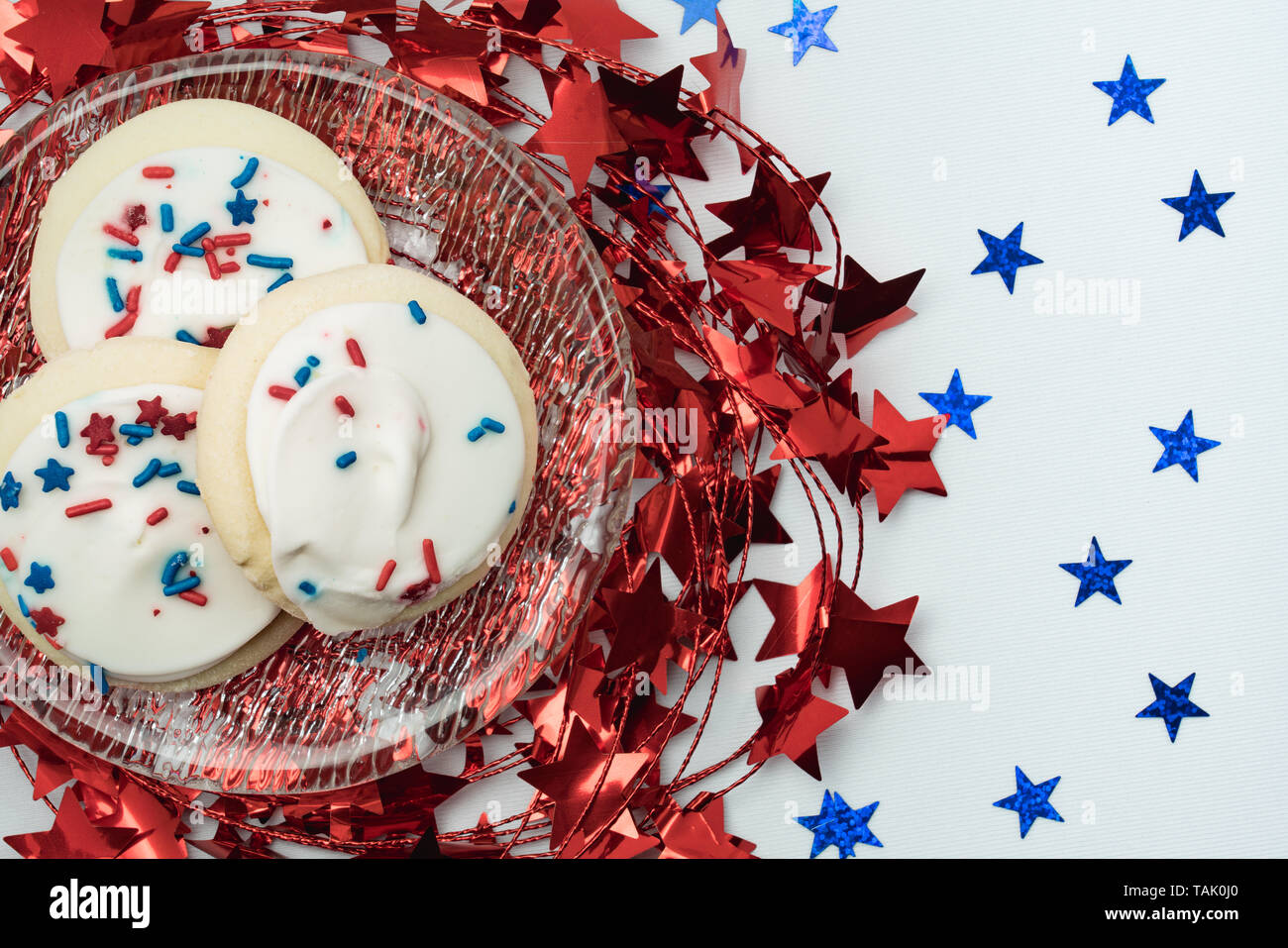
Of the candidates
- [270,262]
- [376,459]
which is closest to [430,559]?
[376,459]

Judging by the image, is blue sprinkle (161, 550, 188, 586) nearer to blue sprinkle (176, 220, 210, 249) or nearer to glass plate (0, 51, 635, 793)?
glass plate (0, 51, 635, 793)

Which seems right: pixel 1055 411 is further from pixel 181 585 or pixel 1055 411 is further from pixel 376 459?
pixel 181 585

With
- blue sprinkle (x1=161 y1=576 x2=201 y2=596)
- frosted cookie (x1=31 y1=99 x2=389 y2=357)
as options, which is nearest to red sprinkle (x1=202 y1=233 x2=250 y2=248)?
frosted cookie (x1=31 y1=99 x2=389 y2=357)

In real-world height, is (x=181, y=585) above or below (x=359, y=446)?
below

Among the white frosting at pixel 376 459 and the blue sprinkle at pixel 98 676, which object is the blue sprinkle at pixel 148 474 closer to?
the white frosting at pixel 376 459

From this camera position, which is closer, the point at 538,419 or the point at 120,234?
the point at 120,234
